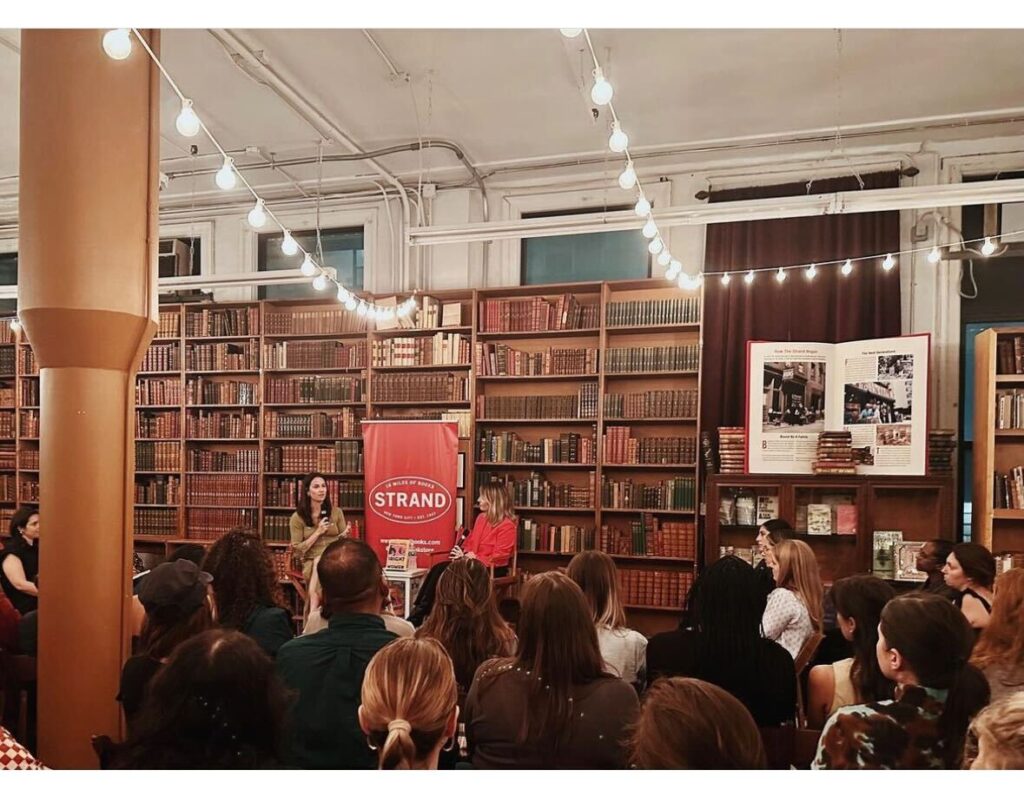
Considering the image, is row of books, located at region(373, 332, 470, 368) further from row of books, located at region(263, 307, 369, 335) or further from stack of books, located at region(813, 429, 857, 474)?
stack of books, located at region(813, 429, 857, 474)

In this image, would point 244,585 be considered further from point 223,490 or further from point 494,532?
point 223,490

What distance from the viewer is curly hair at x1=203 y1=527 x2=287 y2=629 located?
305 centimetres

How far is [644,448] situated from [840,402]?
156cm

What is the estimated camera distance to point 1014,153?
6090mm

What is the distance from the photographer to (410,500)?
6.61m

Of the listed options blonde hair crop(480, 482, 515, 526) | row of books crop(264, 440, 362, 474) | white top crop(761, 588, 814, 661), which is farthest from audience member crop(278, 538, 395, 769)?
row of books crop(264, 440, 362, 474)

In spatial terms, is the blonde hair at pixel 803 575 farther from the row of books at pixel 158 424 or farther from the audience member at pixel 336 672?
the row of books at pixel 158 424

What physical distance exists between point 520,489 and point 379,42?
12.1 ft

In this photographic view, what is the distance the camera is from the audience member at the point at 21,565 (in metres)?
4.35

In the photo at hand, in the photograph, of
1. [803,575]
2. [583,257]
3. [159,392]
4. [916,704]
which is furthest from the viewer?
[159,392]

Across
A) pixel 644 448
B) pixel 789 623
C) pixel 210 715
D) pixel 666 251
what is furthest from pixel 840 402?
pixel 210 715

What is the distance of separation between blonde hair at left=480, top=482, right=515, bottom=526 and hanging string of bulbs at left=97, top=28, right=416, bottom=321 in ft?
5.54
